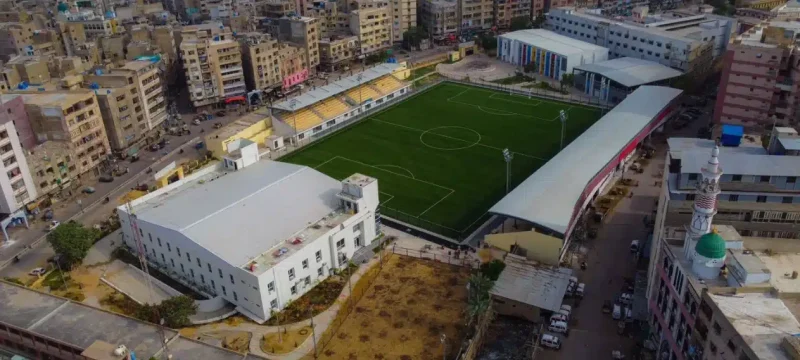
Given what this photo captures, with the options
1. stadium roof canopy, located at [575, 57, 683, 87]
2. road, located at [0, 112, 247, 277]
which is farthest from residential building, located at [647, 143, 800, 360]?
road, located at [0, 112, 247, 277]

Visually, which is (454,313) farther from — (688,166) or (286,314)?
(688,166)

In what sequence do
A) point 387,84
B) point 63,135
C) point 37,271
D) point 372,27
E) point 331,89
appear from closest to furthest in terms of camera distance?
1. point 37,271
2. point 63,135
3. point 331,89
4. point 387,84
5. point 372,27

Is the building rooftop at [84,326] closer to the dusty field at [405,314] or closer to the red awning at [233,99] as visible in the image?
the dusty field at [405,314]

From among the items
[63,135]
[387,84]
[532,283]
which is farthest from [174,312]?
[387,84]

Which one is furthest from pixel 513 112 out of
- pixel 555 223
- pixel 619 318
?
pixel 619 318

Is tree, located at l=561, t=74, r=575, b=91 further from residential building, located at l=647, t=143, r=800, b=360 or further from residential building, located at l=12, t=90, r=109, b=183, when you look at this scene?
residential building, located at l=12, t=90, r=109, b=183

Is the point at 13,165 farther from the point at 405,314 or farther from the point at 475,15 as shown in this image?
the point at 475,15
